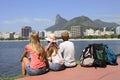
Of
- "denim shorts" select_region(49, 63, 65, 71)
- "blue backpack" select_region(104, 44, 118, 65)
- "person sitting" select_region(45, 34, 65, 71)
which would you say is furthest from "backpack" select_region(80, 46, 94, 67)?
"denim shorts" select_region(49, 63, 65, 71)

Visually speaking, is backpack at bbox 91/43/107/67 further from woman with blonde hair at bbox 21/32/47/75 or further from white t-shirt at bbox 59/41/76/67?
woman with blonde hair at bbox 21/32/47/75

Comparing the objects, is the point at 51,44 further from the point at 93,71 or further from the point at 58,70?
the point at 93,71

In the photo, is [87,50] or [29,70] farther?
[87,50]

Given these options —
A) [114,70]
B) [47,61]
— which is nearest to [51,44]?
[47,61]

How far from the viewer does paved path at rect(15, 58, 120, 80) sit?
9398mm

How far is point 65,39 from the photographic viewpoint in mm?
11070

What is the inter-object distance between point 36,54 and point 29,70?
1.68 ft

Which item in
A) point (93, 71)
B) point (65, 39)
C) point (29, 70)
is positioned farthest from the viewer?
point (65, 39)

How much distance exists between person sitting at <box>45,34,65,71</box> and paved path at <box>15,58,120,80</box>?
0.20m

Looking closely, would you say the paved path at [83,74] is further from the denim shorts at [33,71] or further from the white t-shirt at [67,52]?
the white t-shirt at [67,52]

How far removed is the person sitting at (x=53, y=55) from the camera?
409 inches

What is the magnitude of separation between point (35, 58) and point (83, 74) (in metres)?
1.52

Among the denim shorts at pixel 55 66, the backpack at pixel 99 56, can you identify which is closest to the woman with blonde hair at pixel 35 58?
the denim shorts at pixel 55 66

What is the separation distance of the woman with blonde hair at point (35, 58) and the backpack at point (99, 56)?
6.59 ft
